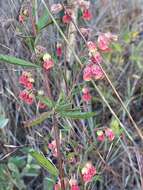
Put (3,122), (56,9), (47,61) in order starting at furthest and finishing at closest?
(3,122), (56,9), (47,61)

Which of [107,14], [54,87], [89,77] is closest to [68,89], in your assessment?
[89,77]

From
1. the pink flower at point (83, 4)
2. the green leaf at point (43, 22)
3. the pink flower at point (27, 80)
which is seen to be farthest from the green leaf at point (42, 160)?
the pink flower at point (83, 4)

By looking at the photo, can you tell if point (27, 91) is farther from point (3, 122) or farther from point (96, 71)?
point (3, 122)

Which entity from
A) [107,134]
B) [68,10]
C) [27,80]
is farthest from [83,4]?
[107,134]

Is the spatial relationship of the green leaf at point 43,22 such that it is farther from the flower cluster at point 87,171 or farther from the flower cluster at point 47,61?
the flower cluster at point 87,171

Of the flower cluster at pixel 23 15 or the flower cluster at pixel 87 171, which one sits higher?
the flower cluster at pixel 23 15

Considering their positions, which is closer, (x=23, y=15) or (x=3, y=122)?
(x=23, y=15)

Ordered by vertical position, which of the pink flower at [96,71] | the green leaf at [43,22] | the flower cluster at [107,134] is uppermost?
the green leaf at [43,22]

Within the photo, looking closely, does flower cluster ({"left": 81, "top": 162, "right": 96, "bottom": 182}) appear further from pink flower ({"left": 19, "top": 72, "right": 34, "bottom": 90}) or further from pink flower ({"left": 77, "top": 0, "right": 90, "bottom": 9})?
pink flower ({"left": 77, "top": 0, "right": 90, "bottom": 9})

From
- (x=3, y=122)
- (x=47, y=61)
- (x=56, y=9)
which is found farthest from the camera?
(x=3, y=122)

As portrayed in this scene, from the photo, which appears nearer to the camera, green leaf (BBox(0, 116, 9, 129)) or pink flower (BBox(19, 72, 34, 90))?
pink flower (BBox(19, 72, 34, 90))

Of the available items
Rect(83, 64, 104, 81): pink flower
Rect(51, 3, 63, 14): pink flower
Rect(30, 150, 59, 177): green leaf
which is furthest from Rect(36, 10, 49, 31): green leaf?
Rect(30, 150, 59, 177): green leaf
